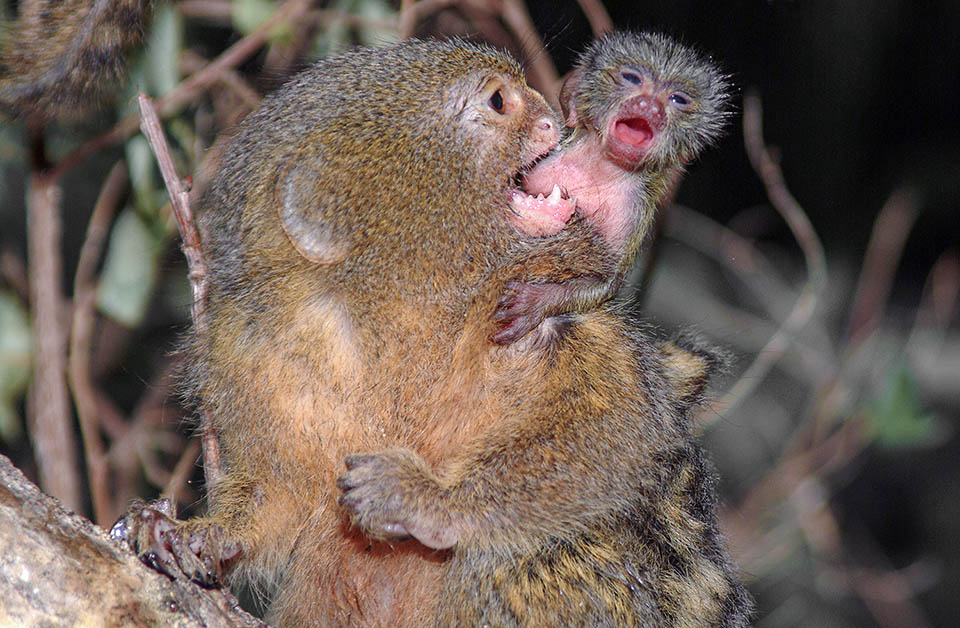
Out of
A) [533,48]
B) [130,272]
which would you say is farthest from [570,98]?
[130,272]

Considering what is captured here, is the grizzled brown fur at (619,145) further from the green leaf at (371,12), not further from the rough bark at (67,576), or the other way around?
the green leaf at (371,12)

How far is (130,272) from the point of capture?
3.55 metres

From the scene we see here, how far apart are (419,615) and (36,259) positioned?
78.8 inches

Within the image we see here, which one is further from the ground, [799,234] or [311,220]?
[311,220]

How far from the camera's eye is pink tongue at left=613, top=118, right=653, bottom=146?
2.63 m

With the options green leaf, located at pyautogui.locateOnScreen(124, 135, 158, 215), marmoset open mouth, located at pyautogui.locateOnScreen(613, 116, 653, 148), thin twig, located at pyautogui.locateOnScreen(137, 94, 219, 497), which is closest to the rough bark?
thin twig, located at pyautogui.locateOnScreen(137, 94, 219, 497)

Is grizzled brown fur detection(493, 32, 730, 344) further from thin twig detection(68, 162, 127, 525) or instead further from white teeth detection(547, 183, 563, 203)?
thin twig detection(68, 162, 127, 525)

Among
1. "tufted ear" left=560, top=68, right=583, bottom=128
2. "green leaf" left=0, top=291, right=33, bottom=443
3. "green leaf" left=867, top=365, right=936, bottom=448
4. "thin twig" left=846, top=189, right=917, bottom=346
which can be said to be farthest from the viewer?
"thin twig" left=846, top=189, right=917, bottom=346

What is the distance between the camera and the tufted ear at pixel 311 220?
2336 millimetres

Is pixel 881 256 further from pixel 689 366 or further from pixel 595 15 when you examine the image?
pixel 689 366

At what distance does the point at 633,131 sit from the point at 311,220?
0.89 meters

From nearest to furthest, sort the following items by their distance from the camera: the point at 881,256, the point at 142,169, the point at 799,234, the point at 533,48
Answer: the point at 533,48, the point at 142,169, the point at 799,234, the point at 881,256

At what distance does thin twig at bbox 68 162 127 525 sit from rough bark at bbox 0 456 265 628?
1534 mm

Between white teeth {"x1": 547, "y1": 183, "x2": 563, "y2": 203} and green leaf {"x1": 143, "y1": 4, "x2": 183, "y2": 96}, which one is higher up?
white teeth {"x1": 547, "y1": 183, "x2": 563, "y2": 203}
